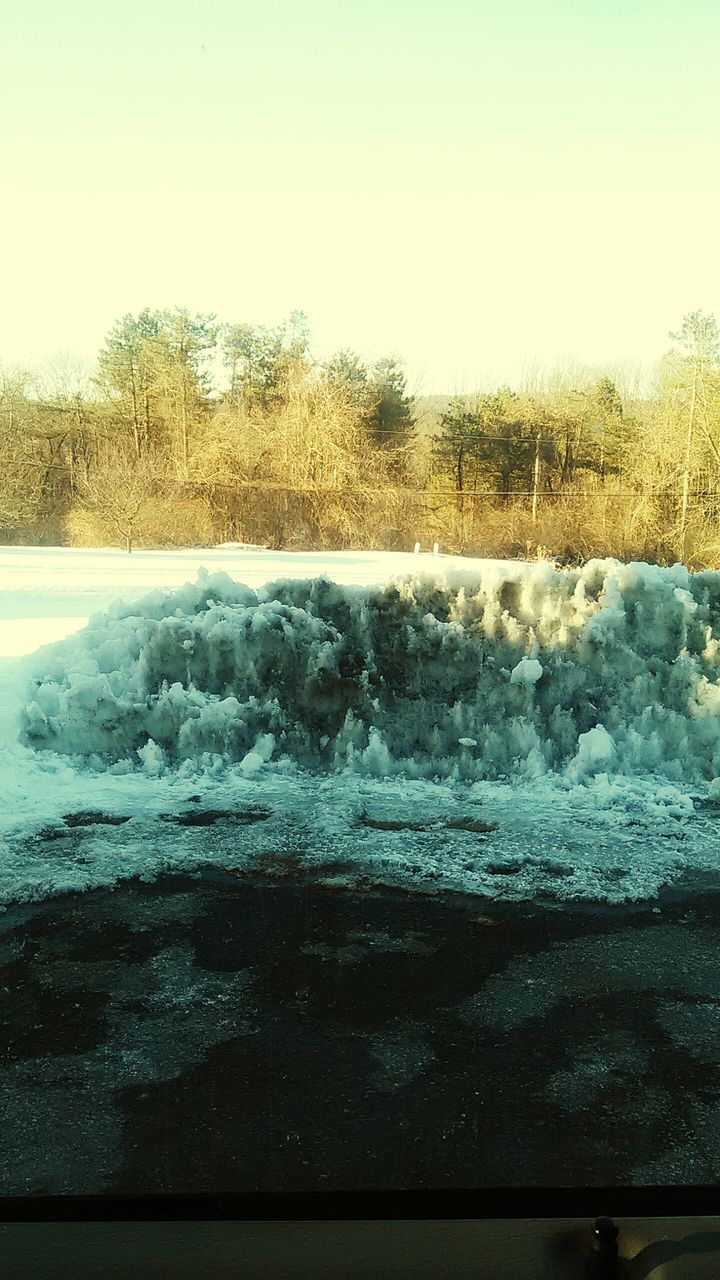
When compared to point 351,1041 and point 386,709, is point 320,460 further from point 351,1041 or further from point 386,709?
point 351,1041

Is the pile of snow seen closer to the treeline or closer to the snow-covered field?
the snow-covered field

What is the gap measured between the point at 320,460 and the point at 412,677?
21.4 feet

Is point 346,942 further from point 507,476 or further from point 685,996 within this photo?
point 507,476

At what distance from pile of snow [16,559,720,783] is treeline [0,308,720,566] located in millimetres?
5270

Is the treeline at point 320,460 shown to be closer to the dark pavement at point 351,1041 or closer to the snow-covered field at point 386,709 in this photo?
the snow-covered field at point 386,709

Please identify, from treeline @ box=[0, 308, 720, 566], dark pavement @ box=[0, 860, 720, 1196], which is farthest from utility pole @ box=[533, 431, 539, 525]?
dark pavement @ box=[0, 860, 720, 1196]

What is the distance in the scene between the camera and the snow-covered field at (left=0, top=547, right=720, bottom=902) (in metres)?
3.67

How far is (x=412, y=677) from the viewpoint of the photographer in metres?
4.60

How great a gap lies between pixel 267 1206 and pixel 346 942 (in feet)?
5.82

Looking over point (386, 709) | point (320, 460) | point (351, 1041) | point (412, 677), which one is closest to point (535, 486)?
point (320, 460)

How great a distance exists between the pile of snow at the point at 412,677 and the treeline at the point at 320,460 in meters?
5.27

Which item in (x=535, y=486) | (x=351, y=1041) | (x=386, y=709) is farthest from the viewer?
(x=535, y=486)

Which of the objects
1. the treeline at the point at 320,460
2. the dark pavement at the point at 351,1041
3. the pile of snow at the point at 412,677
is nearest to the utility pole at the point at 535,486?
the treeline at the point at 320,460

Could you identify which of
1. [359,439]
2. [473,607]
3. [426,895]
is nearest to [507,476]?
[359,439]
